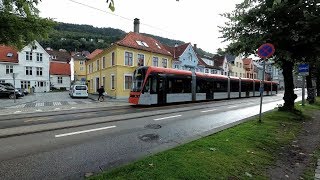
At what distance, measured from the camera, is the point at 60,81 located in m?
65.8

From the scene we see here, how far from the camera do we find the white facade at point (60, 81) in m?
64.7

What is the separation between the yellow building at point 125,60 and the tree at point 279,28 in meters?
19.3

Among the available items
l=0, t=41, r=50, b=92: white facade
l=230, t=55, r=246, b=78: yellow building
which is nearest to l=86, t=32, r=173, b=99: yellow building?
l=0, t=41, r=50, b=92: white facade

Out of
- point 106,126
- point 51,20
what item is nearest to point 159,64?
point 51,20

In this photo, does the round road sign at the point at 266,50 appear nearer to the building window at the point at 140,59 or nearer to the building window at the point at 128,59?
the building window at the point at 128,59

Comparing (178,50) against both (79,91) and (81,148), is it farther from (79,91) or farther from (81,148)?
(81,148)

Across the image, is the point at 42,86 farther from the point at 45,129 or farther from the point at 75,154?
the point at 75,154

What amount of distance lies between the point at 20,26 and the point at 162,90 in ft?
38.2

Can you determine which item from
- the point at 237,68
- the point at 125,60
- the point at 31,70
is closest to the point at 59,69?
the point at 31,70

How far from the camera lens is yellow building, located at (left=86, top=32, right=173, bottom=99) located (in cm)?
3262

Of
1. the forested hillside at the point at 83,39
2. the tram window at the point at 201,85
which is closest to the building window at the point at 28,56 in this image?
the tram window at the point at 201,85

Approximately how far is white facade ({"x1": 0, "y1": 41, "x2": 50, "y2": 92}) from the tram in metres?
36.7

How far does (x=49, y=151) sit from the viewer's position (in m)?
6.57

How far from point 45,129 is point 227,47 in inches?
429
